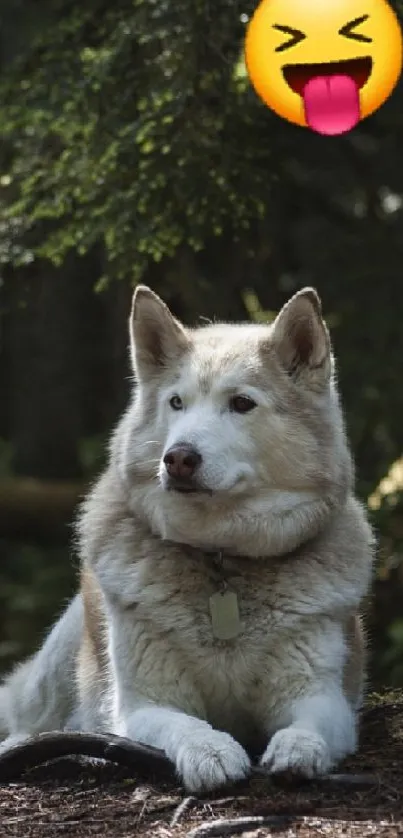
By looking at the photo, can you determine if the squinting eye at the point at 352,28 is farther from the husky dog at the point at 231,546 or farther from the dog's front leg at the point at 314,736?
the dog's front leg at the point at 314,736

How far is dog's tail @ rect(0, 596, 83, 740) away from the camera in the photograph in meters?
5.82

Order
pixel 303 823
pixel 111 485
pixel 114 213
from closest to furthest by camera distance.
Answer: pixel 303 823 → pixel 111 485 → pixel 114 213

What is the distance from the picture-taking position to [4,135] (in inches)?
327

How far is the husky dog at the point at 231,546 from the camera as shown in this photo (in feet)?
15.8

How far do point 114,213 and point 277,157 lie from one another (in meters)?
1.53

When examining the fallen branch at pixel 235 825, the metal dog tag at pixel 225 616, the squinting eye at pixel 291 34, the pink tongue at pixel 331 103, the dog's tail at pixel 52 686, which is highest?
the squinting eye at pixel 291 34

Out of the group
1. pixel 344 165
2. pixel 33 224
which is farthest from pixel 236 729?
pixel 344 165

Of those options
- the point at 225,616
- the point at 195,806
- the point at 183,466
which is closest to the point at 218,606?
the point at 225,616

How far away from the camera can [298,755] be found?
14.3 feet

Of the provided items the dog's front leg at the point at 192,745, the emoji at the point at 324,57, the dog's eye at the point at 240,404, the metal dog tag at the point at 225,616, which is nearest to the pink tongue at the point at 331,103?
the emoji at the point at 324,57

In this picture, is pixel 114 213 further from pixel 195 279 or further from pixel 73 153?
pixel 195 279

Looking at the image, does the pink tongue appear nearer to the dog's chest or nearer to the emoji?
the emoji

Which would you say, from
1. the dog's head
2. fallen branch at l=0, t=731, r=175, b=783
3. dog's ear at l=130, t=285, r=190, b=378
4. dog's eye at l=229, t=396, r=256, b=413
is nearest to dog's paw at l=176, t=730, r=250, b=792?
fallen branch at l=0, t=731, r=175, b=783

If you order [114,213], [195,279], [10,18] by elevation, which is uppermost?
[10,18]
